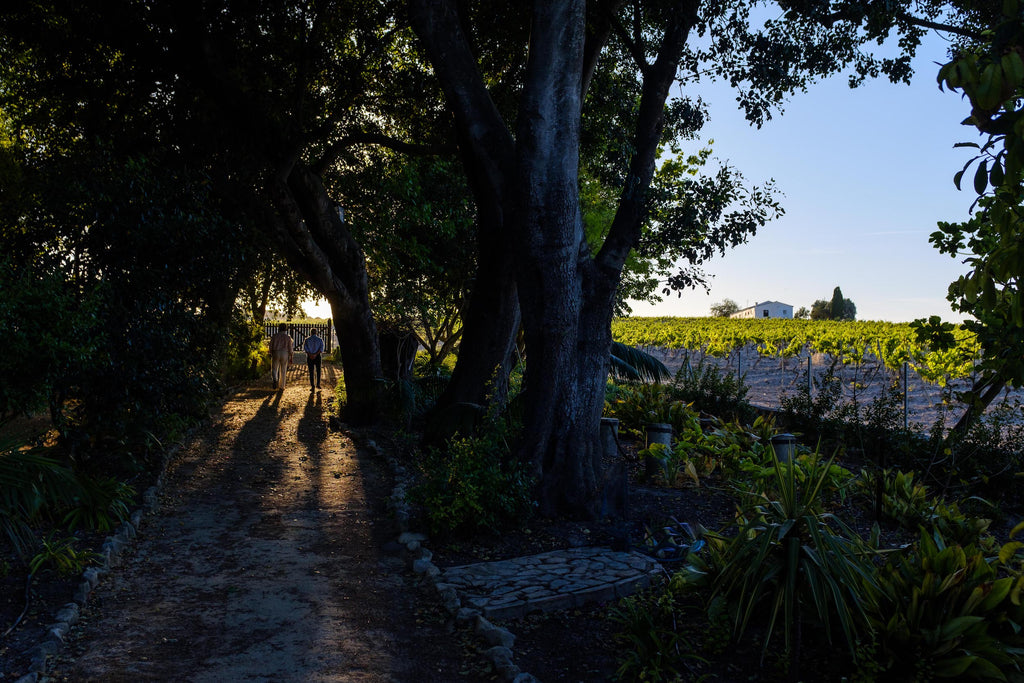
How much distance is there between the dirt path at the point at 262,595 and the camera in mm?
4445

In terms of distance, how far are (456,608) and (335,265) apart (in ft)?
30.1

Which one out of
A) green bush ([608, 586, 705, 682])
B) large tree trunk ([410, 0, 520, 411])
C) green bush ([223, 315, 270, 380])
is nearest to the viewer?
green bush ([608, 586, 705, 682])

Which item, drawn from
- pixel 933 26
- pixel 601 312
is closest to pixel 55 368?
pixel 601 312

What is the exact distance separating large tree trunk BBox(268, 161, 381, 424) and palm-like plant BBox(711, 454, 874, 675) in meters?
9.22

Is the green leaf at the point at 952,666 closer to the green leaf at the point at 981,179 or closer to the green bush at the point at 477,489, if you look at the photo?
the green leaf at the point at 981,179

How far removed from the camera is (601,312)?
7754mm

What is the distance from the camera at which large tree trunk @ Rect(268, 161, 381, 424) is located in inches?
472

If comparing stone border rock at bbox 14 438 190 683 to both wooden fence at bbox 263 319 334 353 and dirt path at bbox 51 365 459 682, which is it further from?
wooden fence at bbox 263 319 334 353

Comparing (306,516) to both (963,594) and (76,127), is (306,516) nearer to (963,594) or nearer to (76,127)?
(963,594)

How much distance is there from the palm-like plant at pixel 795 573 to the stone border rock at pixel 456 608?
1.30 metres

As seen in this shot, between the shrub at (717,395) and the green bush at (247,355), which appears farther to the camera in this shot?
the green bush at (247,355)

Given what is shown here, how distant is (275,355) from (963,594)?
18.3 metres

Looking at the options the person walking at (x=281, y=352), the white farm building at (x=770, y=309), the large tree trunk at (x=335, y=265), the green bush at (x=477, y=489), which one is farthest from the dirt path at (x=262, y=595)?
the white farm building at (x=770, y=309)

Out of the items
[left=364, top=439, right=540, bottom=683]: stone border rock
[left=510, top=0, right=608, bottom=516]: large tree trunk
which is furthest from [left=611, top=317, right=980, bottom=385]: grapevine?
[left=364, top=439, right=540, bottom=683]: stone border rock
